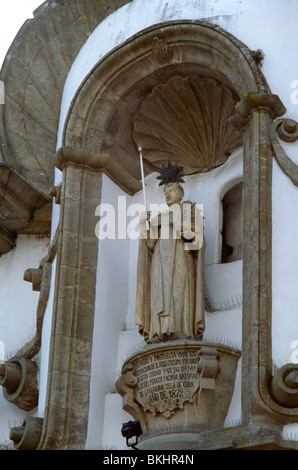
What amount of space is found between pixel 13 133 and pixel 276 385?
483 centimetres

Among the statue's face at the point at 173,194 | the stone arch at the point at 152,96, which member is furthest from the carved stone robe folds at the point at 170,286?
the stone arch at the point at 152,96

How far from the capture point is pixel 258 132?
1387 cm

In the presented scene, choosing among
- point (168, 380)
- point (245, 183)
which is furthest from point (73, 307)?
point (245, 183)

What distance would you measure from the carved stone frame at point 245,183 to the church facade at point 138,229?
16 mm

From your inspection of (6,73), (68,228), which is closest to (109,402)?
→ (68,228)

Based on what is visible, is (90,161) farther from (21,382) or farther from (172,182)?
(21,382)

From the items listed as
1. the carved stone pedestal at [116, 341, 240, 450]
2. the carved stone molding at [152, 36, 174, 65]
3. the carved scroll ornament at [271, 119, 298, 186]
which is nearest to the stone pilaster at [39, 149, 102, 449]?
the carved stone pedestal at [116, 341, 240, 450]

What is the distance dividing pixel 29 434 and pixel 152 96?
352cm

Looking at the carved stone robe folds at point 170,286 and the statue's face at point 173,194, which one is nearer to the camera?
the carved stone robe folds at point 170,286

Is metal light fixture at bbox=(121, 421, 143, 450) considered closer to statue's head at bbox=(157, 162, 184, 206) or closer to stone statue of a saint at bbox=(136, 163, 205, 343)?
stone statue of a saint at bbox=(136, 163, 205, 343)

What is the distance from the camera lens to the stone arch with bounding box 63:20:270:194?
48.5ft

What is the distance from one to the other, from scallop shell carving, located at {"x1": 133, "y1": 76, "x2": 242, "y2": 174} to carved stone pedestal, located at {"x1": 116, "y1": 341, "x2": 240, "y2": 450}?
7.32 feet

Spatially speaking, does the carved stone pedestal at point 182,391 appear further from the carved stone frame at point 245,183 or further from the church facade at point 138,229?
the carved stone frame at point 245,183

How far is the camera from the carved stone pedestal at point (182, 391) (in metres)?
13.2
